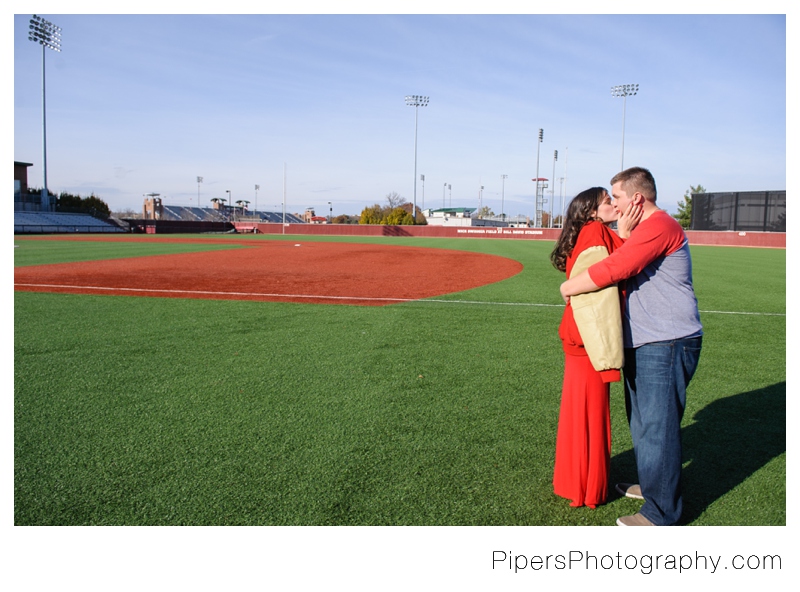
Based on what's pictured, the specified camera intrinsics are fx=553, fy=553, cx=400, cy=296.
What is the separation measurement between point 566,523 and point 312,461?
1609 millimetres

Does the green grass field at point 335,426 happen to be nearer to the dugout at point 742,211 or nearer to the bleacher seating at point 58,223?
the bleacher seating at point 58,223

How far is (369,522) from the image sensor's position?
115 inches

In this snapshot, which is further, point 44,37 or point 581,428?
point 44,37

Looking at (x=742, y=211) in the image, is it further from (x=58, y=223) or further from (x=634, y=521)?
(x=58, y=223)

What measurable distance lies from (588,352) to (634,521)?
0.96 meters

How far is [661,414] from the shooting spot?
2.79 metres

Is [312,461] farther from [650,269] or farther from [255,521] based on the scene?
[650,269]

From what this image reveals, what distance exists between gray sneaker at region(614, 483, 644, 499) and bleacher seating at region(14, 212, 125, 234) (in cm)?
5025

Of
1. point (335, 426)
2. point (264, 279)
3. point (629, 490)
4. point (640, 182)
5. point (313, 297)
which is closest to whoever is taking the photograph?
point (640, 182)

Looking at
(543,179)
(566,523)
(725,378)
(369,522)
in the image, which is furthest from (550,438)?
(543,179)

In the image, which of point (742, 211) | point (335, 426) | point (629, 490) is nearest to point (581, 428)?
point (629, 490)

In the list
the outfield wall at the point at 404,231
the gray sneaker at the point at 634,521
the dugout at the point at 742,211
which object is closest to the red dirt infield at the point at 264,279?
the gray sneaker at the point at 634,521

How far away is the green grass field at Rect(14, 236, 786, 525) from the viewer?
3082 millimetres

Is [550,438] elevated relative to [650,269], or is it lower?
lower
